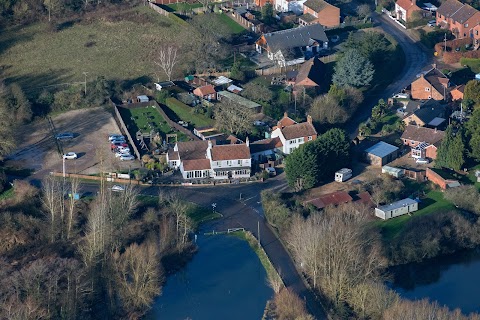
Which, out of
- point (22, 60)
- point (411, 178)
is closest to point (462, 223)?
point (411, 178)

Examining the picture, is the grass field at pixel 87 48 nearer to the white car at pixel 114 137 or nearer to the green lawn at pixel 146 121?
the green lawn at pixel 146 121

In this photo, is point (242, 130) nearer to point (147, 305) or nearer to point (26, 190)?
point (26, 190)

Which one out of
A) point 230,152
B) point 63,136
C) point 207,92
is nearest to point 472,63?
point 207,92

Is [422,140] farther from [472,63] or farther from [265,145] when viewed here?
[472,63]

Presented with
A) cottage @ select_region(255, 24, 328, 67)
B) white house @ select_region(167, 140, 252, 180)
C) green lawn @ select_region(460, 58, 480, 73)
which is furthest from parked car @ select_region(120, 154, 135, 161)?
green lawn @ select_region(460, 58, 480, 73)

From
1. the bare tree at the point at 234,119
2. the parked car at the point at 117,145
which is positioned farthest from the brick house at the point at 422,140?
the parked car at the point at 117,145

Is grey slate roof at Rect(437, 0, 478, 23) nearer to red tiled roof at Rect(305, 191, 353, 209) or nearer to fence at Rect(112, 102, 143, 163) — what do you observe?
red tiled roof at Rect(305, 191, 353, 209)
